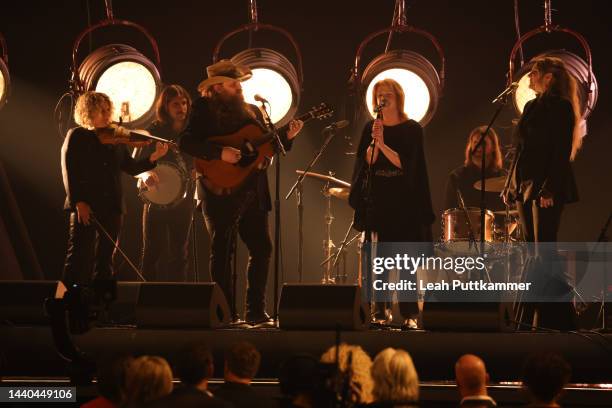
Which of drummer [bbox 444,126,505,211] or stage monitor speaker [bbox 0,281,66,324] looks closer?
stage monitor speaker [bbox 0,281,66,324]

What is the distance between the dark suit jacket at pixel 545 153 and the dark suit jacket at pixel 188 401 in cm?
330

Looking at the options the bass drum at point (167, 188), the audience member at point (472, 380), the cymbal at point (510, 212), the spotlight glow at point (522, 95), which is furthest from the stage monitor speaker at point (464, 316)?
the spotlight glow at point (522, 95)

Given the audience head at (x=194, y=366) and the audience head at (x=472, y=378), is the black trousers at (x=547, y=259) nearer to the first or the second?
the audience head at (x=472, y=378)

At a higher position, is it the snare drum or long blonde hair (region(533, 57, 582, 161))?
long blonde hair (region(533, 57, 582, 161))

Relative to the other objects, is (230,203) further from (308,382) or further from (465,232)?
(308,382)

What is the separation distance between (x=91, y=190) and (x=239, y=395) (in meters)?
3.33

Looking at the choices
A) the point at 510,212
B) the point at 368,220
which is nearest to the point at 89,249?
the point at 368,220

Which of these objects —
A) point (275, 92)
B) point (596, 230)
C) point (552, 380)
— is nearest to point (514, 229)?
point (596, 230)

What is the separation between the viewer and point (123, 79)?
9258 millimetres

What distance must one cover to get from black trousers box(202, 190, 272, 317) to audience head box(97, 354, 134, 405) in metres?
2.25

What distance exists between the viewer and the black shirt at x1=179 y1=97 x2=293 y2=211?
7.00m

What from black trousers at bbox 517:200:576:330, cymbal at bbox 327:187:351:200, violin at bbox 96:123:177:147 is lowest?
black trousers at bbox 517:200:576:330

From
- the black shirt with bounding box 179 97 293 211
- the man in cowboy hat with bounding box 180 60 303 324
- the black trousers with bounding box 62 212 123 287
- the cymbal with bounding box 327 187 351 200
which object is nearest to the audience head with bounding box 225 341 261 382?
the man in cowboy hat with bounding box 180 60 303 324

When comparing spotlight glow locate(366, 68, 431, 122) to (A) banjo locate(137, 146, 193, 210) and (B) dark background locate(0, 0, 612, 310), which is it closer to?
(B) dark background locate(0, 0, 612, 310)
